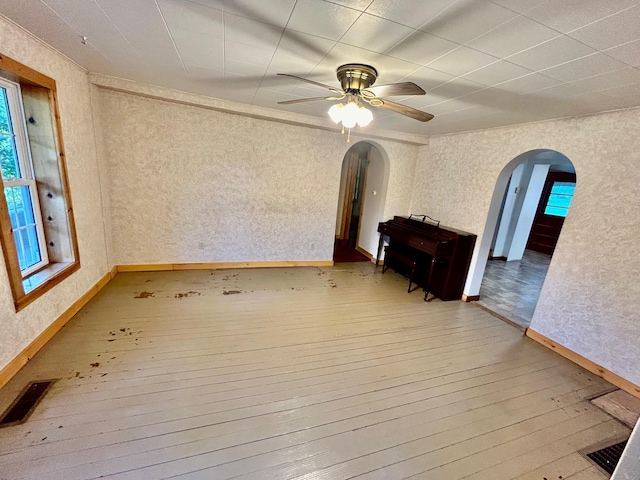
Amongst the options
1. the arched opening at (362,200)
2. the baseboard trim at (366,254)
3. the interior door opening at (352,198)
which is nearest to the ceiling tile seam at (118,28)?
the arched opening at (362,200)

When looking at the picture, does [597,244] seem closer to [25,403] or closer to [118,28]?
[118,28]

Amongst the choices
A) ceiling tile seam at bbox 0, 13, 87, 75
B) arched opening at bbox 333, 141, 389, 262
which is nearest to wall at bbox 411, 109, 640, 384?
arched opening at bbox 333, 141, 389, 262

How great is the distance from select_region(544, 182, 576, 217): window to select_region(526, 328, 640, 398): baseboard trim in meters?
5.81

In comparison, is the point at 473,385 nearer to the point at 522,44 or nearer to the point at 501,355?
the point at 501,355

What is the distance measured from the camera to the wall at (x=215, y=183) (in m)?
3.50

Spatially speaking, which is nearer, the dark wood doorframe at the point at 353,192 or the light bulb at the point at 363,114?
the light bulb at the point at 363,114

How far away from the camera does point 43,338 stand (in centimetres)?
226

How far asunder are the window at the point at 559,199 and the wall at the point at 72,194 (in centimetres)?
969

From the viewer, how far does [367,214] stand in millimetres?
5684

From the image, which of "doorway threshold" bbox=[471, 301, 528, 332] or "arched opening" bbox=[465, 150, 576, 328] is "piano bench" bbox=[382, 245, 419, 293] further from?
"doorway threshold" bbox=[471, 301, 528, 332]

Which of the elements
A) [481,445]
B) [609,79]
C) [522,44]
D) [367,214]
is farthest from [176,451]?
[367,214]

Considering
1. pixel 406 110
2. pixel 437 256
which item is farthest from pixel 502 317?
pixel 406 110

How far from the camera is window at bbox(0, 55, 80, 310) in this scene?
6.73ft

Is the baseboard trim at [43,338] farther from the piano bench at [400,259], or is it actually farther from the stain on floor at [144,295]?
the piano bench at [400,259]
